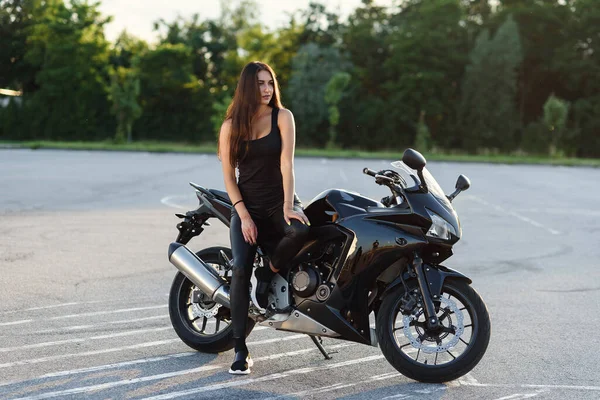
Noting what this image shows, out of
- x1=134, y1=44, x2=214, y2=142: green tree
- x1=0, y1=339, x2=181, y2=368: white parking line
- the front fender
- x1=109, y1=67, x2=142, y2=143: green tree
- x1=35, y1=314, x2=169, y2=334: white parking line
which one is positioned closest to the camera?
the front fender

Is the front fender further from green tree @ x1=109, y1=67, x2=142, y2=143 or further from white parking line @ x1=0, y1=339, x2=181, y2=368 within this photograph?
green tree @ x1=109, y1=67, x2=142, y2=143

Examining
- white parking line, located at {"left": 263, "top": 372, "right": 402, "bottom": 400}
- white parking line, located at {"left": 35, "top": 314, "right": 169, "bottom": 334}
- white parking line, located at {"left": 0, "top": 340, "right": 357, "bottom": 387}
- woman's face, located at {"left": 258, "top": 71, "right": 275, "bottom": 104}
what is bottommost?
white parking line, located at {"left": 35, "top": 314, "right": 169, "bottom": 334}

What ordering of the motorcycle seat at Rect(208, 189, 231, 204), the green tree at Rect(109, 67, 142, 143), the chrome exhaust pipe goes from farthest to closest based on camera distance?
1. the green tree at Rect(109, 67, 142, 143)
2. the motorcycle seat at Rect(208, 189, 231, 204)
3. the chrome exhaust pipe

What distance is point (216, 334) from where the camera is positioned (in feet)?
16.9

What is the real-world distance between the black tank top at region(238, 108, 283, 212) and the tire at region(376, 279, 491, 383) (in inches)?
34.5

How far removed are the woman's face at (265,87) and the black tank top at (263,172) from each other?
9 centimetres

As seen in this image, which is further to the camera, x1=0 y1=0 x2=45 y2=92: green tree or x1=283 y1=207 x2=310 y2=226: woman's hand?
x1=0 y1=0 x2=45 y2=92: green tree

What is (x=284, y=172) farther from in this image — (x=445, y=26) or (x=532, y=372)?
(x=445, y=26)

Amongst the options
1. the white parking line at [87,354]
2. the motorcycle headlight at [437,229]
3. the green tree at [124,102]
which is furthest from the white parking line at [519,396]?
the green tree at [124,102]

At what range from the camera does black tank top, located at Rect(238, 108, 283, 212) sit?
4.61 metres

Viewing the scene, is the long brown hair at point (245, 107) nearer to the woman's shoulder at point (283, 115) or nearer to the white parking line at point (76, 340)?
the woman's shoulder at point (283, 115)

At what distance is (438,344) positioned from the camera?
15.0 ft

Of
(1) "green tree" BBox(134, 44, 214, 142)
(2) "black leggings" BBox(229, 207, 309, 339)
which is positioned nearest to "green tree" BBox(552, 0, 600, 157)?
(1) "green tree" BBox(134, 44, 214, 142)

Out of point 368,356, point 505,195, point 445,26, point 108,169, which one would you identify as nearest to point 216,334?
point 368,356
